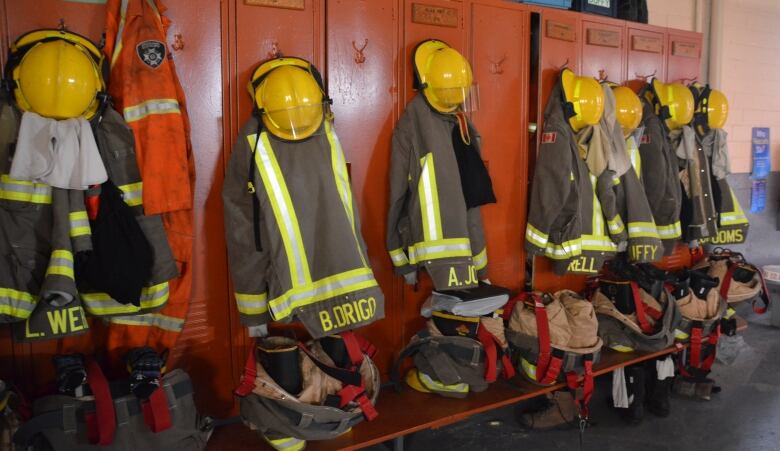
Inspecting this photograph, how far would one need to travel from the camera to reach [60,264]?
5.85 ft

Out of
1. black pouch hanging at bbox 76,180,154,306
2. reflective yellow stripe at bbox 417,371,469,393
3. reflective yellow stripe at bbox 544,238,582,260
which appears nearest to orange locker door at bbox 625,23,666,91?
reflective yellow stripe at bbox 544,238,582,260

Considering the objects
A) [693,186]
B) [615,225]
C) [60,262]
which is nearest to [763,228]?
[693,186]

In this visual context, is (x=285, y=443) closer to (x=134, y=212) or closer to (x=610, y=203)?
(x=134, y=212)

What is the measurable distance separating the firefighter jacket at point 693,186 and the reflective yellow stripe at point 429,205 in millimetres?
1885

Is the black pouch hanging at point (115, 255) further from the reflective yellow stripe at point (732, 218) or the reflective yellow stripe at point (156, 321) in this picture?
the reflective yellow stripe at point (732, 218)

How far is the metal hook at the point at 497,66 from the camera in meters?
2.85

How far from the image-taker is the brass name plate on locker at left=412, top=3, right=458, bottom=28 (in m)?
2.61

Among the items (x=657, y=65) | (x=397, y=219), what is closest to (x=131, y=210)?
(x=397, y=219)

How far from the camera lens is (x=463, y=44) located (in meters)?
2.76

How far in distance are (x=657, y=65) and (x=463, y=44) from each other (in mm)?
1561

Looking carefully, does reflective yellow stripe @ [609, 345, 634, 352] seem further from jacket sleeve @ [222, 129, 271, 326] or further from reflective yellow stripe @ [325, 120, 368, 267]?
jacket sleeve @ [222, 129, 271, 326]

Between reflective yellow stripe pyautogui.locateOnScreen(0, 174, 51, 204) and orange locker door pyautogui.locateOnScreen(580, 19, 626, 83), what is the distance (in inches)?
110

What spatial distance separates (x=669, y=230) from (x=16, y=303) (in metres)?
3.29

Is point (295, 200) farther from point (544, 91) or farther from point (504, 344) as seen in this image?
point (544, 91)
